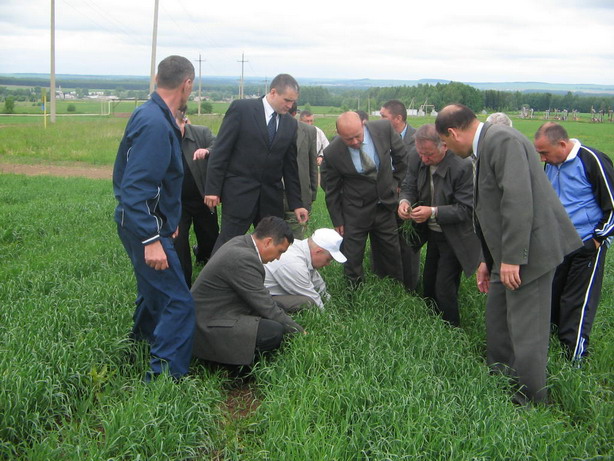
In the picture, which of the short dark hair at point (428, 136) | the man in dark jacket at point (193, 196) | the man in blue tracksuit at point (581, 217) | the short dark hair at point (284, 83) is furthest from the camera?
the man in dark jacket at point (193, 196)

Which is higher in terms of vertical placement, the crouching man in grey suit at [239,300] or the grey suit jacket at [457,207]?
the grey suit jacket at [457,207]

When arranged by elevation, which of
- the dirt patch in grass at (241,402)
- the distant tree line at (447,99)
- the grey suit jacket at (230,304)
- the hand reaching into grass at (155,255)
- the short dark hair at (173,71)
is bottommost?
the dirt patch in grass at (241,402)

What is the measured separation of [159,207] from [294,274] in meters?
1.71

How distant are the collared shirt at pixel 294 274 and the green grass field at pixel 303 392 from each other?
0.33 m

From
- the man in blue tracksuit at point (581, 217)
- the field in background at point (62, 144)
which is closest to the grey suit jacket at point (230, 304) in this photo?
the man in blue tracksuit at point (581, 217)

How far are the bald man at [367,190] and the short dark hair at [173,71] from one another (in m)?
2.36

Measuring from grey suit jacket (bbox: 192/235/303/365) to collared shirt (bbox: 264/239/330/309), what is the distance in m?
0.74

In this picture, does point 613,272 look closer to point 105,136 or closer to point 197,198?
point 197,198

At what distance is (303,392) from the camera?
13.3ft

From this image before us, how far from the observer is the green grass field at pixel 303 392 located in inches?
138

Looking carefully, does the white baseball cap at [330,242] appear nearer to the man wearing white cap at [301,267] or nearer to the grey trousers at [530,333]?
the man wearing white cap at [301,267]

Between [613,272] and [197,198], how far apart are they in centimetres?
571

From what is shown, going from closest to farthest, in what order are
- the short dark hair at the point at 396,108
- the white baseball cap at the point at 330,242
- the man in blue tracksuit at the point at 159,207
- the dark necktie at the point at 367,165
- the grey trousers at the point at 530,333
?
the man in blue tracksuit at the point at 159,207 < the grey trousers at the point at 530,333 < the white baseball cap at the point at 330,242 < the dark necktie at the point at 367,165 < the short dark hair at the point at 396,108

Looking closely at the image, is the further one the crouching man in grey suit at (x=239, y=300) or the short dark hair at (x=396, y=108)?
the short dark hair at (x=396, y=108)
